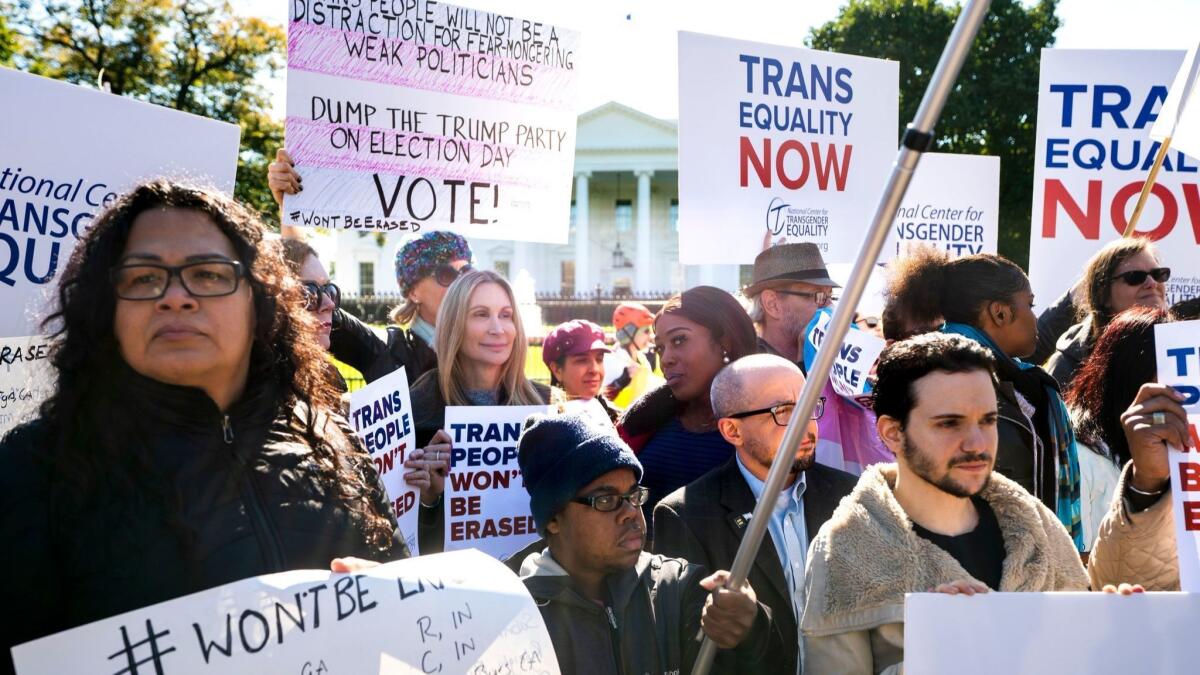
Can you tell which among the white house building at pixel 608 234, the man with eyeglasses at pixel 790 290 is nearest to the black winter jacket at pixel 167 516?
the man with eyeglasses at pixel 790 290

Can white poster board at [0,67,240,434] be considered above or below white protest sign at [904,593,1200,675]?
above

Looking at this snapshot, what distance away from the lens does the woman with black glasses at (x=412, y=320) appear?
185 inches

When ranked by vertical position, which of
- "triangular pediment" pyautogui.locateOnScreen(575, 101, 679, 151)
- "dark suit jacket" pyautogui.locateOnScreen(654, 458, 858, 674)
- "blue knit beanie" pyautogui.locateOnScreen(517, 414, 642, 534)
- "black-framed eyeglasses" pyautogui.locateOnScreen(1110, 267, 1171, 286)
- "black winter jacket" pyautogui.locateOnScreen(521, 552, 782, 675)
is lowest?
"black winter jacket" pyautogui.locateOnScreen(521, 552, 782, 675)

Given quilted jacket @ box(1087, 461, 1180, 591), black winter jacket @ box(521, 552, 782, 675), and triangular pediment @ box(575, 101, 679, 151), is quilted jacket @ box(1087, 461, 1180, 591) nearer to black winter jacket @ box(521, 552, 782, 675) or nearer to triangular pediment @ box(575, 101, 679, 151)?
black winter jacket @ box(521, 552, 782, 675)

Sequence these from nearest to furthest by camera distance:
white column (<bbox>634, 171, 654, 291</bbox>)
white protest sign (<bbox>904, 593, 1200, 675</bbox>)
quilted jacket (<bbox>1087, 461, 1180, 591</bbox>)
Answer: white protest sign (<bbox>904, 593, 1200, 675</bbox>), quilted jacket (<bbox>1087, 461, 1180, 591</bbox>), white column (<bbox>634, 171, 654, 291</bbox>)

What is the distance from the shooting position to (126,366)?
6.77ft

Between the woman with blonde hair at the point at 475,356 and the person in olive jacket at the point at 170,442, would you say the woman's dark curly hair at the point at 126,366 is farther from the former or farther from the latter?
the woman with blonde hair at the point at 475,356

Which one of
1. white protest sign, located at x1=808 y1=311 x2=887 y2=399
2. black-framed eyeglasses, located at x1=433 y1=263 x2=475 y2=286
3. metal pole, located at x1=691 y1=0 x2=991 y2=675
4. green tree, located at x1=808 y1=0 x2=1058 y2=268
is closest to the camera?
metal pole, located at x1=691 y1=0 x2=991 y2=675

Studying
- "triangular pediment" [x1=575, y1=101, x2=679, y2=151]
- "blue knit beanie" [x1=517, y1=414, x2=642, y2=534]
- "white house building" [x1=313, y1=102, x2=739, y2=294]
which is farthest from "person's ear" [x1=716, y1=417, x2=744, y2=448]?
"triangular pediment" [x1=575, y1=101, x2=679, y2=151]

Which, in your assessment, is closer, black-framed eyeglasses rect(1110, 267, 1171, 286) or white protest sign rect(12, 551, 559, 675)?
white protest sign rect(12, 551, 559, 675)

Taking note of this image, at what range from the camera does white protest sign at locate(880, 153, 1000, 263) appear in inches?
287

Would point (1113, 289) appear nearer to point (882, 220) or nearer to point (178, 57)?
point (882, 220)

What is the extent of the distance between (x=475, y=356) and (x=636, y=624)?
1.74m

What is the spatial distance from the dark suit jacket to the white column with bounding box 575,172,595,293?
58581mm
